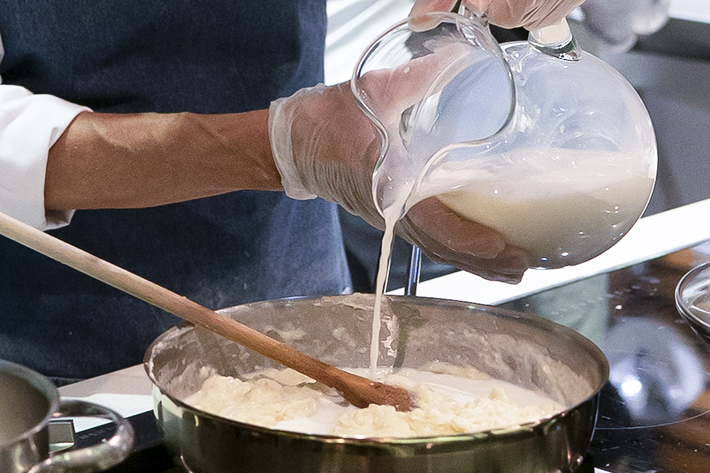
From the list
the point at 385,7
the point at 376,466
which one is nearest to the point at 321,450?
the point at 376,466

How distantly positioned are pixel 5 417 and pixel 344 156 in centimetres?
37

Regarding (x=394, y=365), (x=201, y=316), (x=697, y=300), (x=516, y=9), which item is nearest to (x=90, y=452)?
(x=201, y=316)

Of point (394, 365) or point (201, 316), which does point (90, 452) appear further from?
point (394, 365)

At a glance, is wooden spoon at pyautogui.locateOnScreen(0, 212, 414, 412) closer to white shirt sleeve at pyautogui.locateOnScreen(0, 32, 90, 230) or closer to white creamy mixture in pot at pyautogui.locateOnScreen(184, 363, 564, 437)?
white creamy mixture in pot at pyautogui.locateOnScreen(184, 363, 564, 437)

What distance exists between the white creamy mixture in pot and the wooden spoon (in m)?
0.02

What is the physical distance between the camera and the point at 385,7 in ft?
4.76

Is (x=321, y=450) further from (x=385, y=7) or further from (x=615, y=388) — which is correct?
(x=385, y=7)

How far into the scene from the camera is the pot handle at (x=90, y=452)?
0.43 metres

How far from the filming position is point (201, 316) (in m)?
0.57

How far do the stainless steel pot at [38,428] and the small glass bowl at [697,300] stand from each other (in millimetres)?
488

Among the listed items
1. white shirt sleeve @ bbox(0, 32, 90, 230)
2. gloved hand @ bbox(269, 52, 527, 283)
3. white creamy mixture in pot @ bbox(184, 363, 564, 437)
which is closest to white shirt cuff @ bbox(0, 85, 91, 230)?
white shirt sleeve @ bbox(0, 32, 90, 230)

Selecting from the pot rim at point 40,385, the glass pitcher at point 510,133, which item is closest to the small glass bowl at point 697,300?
the glass pitcher at point 510,133

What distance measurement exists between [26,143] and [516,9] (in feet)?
1.70

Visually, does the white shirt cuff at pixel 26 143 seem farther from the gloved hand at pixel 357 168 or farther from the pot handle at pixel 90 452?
the pot handle at pixel 90 452
